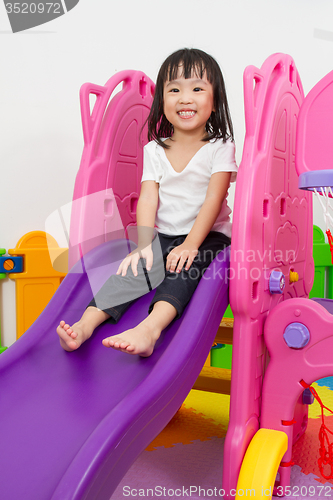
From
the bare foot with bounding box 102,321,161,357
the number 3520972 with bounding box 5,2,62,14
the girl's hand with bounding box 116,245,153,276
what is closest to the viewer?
the bare foot with bounding box 102,321,161,357

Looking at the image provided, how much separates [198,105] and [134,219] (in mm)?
400

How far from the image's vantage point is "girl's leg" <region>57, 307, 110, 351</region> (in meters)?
0.87

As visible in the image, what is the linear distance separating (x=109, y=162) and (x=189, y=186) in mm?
252

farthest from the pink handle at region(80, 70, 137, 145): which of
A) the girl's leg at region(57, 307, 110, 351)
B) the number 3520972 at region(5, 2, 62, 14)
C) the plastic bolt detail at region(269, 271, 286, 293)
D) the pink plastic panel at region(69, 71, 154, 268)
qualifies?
the number 3520972 at region(5, 2, 62, 14)

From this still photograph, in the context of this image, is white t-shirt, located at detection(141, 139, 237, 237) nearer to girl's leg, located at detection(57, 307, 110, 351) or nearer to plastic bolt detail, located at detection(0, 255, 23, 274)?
girl's leg, located at detection(57, 307, 110, 351)

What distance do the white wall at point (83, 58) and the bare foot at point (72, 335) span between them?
2.85ft

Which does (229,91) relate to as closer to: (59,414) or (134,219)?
(134,219)

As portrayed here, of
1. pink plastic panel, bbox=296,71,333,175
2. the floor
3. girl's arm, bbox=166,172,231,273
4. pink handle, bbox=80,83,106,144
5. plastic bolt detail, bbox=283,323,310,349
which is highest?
pink handle, bbox=80,83,106,144

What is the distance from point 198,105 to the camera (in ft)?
3.52

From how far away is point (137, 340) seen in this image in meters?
0.82

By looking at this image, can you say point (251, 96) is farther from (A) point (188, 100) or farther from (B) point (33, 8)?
(B) point (33, 8)

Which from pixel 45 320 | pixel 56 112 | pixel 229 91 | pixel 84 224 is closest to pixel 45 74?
pixel 56 112

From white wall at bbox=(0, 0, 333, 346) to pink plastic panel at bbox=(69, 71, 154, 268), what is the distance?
548 millimetres

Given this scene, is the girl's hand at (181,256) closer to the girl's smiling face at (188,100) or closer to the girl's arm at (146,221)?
the girl's arm at (146,221)
